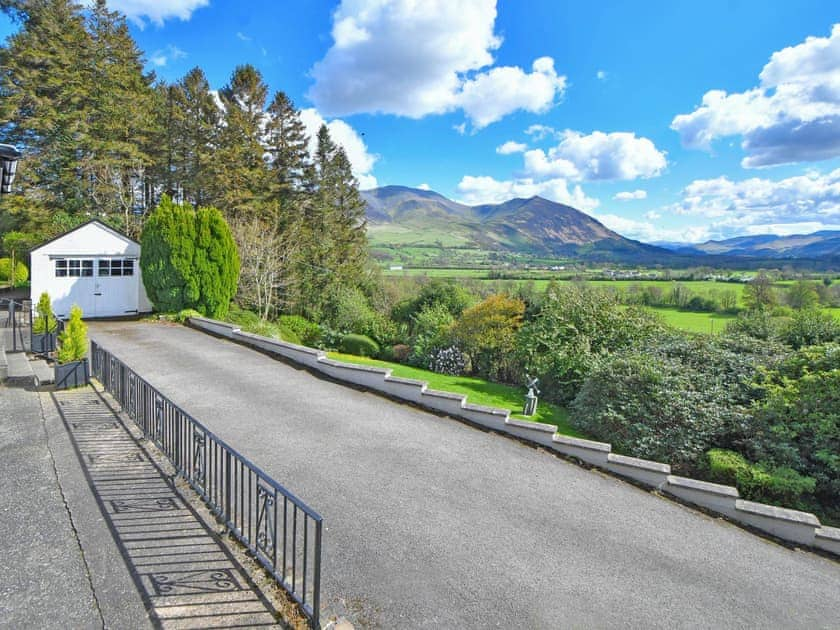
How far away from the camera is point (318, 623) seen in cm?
344

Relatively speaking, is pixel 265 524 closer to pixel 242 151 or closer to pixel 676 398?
pixel 676 398

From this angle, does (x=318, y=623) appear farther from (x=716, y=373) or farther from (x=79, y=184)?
(x=79, y=184)

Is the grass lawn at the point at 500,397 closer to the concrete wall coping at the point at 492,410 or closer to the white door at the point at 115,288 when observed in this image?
the concrete wall coping at the point at 492,410

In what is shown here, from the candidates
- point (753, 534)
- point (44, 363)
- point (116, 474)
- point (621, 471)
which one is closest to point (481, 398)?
point (621, 471)

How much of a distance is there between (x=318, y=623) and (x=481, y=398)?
9571mm

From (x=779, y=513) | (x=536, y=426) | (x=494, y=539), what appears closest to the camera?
(x=494, y=539)

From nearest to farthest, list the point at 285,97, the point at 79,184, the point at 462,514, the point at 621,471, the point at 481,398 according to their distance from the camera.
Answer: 1. the point at 462,514
2. the point at 621,471
3. the point at 481,398
4. the point at 79,184
5. the point at 285,97

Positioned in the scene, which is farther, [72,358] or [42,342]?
[42,342]

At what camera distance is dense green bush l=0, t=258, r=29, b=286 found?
984 inches

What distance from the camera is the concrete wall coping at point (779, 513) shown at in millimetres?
6023

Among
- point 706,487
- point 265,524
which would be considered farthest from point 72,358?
point 706,487

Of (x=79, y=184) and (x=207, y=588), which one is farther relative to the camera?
(x=79, y=184)

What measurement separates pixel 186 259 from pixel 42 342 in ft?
20.5

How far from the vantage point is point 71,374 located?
29.3 feet
